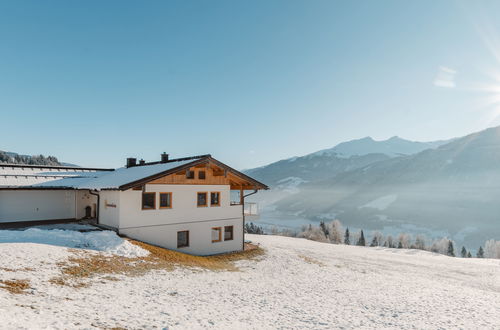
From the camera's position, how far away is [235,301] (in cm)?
985

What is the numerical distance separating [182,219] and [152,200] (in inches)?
101

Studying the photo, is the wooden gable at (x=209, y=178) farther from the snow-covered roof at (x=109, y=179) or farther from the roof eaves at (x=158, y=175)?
the snow-covered roof at (x=109, y=179)

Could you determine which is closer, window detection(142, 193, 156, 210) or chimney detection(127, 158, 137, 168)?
window detection(142, 193, 156, 210)

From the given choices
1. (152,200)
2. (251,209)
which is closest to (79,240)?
(152,200)

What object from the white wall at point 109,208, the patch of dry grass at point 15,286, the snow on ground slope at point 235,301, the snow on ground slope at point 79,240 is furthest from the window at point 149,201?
the patch of dry grass at point 15,286

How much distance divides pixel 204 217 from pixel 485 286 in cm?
1923

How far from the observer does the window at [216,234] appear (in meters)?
21.1

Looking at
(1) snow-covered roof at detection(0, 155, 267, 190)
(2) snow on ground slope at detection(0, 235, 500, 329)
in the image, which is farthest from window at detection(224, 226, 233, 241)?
(2) snow on ground slope at detection(0, 235, 500, 329)

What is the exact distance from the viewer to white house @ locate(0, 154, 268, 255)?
55.8ft

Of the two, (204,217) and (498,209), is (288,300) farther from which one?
(498,209)

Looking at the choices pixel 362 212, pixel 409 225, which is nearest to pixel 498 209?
pixel 409 225

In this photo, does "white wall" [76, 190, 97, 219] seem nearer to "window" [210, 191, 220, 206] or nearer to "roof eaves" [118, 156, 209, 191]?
"roof eaves" [118, 156, 209, 191]

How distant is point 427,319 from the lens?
966 centimetres

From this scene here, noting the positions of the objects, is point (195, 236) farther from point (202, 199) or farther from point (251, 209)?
point (251, 209)
